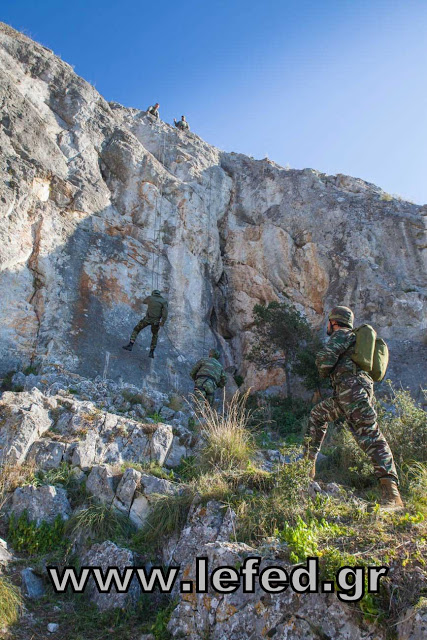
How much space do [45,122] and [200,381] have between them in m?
8.90

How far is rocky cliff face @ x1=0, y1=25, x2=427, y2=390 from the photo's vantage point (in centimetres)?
1052

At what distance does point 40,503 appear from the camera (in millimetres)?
4656

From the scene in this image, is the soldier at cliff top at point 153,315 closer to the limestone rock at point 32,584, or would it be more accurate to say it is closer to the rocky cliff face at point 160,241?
the rocky cliff face at point 160,241

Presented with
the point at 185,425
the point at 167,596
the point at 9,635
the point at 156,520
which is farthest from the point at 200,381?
the point at 9,635

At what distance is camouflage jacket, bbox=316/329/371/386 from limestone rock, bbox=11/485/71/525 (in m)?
2.95

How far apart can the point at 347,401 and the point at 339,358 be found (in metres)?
0.51

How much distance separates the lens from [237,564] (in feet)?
11.0

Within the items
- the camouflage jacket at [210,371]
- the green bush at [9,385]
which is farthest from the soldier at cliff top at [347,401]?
the green bush at [9,385]

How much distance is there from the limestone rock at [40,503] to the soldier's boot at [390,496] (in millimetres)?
2956

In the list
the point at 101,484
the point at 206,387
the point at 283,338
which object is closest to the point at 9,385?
the point at 206,387

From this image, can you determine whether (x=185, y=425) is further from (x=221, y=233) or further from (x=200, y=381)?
(x=221, y=233)

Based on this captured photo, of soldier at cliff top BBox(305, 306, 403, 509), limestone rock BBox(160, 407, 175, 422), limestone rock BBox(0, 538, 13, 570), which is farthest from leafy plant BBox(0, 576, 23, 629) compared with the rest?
limestone rock BBox(160, 407, 175, 422)

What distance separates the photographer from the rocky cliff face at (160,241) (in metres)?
10.5

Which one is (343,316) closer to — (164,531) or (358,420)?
(358,420)
